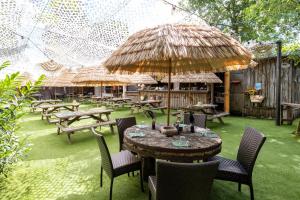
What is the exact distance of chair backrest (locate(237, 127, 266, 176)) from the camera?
7.11ft

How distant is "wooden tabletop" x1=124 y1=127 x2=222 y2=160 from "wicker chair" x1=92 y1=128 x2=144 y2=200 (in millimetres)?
261

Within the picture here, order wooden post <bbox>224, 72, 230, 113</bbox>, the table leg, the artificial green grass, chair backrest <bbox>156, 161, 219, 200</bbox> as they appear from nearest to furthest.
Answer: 1. chair backrest <bbox>156, 161, 219, 200</bbox>
2. the artificial green grass
3. the table leg
4. wooden post <bbox>224, 72, 230, 113</bbox>

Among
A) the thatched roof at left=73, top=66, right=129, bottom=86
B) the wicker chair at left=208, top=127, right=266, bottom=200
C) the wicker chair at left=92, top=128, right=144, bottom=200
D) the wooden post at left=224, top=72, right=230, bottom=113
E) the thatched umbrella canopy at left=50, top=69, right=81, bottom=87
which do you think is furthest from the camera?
the thatched umbrella canopy at left=50, top=69, right=81, bottom=87

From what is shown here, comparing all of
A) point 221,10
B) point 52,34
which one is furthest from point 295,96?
point 52,34

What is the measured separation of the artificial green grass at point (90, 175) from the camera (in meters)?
2.66

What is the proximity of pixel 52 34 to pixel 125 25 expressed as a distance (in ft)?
7.85

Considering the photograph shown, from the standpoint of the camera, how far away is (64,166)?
362cm

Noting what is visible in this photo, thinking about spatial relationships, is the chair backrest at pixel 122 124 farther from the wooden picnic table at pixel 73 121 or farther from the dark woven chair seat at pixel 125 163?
the wooden picnic table at pixel 73 121

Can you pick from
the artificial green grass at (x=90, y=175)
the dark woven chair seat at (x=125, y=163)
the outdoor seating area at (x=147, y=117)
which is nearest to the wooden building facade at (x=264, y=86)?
the outdoor seating area at (x=147, y=117)

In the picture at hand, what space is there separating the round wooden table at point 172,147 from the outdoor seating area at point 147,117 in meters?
0.01

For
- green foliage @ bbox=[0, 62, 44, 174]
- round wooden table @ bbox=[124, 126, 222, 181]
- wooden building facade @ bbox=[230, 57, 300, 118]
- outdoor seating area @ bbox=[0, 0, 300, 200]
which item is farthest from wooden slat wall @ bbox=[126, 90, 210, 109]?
green foliage @ bbox=[0, 62, 44, 174]

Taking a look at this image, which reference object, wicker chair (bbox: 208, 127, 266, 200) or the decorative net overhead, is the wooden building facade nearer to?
the decorative net overhead

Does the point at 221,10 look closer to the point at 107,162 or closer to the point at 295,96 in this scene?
the point at 295,96

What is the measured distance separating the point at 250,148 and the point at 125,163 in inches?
59.5
